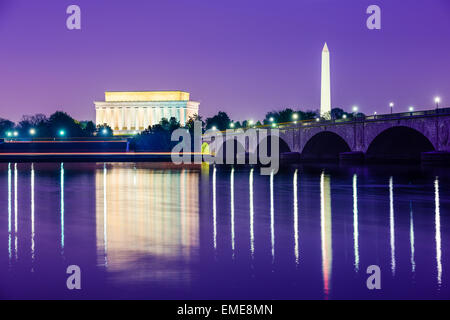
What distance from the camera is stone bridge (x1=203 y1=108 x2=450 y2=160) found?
63938 millimetres

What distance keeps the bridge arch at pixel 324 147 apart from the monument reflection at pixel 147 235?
70.7m

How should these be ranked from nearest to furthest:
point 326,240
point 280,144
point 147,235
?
point 326,240
point 147,235
point 280,144

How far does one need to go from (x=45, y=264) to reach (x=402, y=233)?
33.2 feet

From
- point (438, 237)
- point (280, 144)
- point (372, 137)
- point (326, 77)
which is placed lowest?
point (438, 237)

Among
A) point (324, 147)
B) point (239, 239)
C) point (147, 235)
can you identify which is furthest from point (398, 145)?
point (147, 235)

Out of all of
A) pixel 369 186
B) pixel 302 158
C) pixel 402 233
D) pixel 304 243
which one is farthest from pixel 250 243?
pixel 302 158

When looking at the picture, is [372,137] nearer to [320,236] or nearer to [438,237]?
[438,237]

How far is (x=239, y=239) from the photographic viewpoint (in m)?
15.9

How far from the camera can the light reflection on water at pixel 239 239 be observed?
37.4 ft

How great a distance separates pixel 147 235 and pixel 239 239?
2784mm

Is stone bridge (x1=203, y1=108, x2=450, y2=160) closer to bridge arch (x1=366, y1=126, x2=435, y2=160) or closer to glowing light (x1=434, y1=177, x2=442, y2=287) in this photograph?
bridge arch (x1=366, y1=126, x2=435, y2=160)

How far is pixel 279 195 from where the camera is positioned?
30250 mm

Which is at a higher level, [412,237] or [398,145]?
[398,145]

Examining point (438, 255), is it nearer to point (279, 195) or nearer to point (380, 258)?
point (380, 258)
